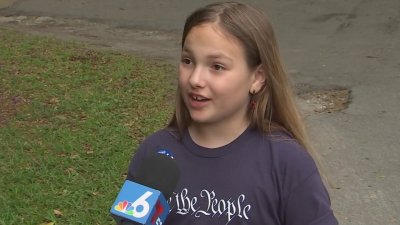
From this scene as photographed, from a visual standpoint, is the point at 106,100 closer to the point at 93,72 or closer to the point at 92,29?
the point at 93,72

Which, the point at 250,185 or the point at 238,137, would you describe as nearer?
the point at 250,185

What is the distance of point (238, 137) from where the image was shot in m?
2.05

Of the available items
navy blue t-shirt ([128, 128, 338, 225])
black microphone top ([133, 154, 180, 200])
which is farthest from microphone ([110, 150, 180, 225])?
navy blue t-shirt ([128, 128, 338, 225])

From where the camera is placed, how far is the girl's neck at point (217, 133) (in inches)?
80.2

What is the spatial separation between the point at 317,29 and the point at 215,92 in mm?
9484

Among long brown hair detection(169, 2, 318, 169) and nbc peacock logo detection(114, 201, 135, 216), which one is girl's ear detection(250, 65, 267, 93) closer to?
long brown hair detection(169, 2, 318, 169)

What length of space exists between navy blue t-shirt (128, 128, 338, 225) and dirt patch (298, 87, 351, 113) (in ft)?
14.7

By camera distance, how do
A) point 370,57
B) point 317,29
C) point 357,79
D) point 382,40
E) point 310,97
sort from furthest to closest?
point 317,29 → point 382,40 → point 370,57 → point 357,79 → point 310,97

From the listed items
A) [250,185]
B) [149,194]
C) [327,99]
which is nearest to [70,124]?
[327,99]

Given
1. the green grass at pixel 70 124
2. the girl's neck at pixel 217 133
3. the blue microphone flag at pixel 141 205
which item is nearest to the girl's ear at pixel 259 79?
the girl's neck at pixel 217 133

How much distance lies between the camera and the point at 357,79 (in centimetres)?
759

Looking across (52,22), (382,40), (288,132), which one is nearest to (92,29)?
(52,22)

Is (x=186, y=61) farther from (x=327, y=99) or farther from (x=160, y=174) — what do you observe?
(x=327, y=99)

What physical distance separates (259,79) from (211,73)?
0.21 meters
